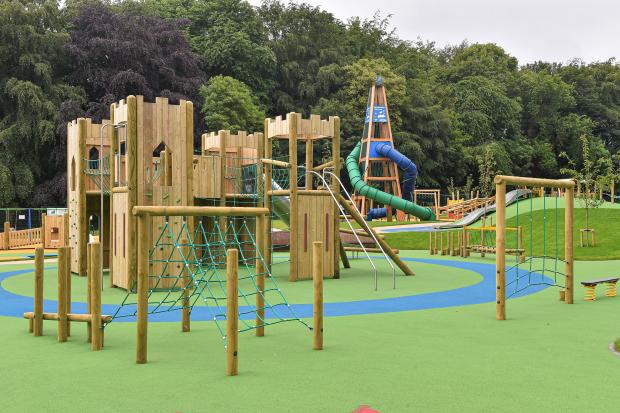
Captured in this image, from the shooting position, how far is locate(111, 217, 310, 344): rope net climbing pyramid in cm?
884

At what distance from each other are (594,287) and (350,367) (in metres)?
7.51

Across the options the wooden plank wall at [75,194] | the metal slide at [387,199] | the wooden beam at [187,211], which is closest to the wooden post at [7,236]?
the wooden plank wall at [75,194]

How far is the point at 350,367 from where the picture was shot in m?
7.41

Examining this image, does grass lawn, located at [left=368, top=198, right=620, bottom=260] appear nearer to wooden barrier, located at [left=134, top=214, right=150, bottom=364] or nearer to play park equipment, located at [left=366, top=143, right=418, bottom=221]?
play park equipment, located at [left=366, top=143, right=418, bottom=221]

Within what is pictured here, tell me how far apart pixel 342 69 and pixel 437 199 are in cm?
1800

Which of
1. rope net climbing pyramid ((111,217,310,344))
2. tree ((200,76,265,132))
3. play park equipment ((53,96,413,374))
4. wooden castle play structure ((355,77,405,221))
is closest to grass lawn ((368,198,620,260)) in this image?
play park equipment ((53,96,413,374))

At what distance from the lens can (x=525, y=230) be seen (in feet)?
104

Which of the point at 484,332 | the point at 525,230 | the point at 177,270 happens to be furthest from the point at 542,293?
the point at 525,230

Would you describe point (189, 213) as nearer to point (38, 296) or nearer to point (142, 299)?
point (142, 299)

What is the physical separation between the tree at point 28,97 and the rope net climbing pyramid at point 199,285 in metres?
25.5

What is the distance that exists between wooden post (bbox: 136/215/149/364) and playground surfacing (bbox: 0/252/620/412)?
0.20 metres

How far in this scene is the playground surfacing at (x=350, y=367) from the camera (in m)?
6.07

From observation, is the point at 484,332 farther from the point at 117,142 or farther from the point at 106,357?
the point at 117,142

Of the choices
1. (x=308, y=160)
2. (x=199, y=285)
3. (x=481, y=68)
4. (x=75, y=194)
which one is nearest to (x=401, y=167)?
(x=308, y=160)
